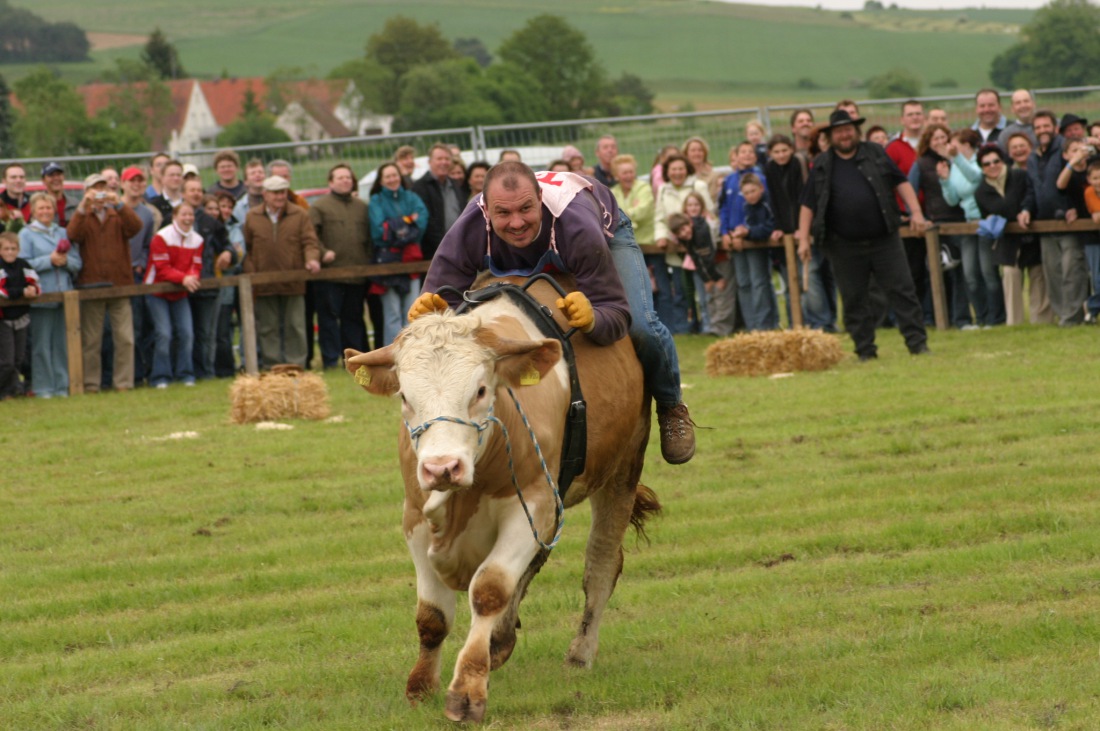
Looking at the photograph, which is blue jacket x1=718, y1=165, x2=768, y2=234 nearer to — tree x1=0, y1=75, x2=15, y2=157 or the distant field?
tree x1=0, y1=75, x2=15, y2=157

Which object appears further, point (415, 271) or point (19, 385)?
point (415, 271)

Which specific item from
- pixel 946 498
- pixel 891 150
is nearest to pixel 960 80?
pixel 891 150

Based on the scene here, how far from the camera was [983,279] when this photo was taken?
732 inches

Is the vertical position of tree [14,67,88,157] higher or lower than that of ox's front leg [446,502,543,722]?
higher

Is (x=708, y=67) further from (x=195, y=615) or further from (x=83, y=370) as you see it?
(x=195, y=615)

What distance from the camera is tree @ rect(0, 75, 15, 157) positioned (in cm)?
8681

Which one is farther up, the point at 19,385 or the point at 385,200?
the point at 385,200

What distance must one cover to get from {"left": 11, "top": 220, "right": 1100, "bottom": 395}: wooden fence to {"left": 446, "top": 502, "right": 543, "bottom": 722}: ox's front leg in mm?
12106

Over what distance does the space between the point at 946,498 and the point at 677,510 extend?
1.74 m

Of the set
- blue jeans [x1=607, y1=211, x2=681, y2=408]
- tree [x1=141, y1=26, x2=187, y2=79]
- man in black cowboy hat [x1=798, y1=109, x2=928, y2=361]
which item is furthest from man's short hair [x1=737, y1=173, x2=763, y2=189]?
tree [x1=141, y1=26, x2=187, y2=79]

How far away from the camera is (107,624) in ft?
26.7

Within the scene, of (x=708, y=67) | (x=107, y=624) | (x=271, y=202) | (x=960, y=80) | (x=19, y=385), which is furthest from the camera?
(x=708, y=67)

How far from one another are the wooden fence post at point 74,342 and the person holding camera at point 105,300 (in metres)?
0.15

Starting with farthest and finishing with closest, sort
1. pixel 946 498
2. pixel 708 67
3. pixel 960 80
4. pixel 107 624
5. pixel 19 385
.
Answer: pixel 708 67, pixel 960 80, pixel 19 385, pixel 946 498, pixel 107 624
